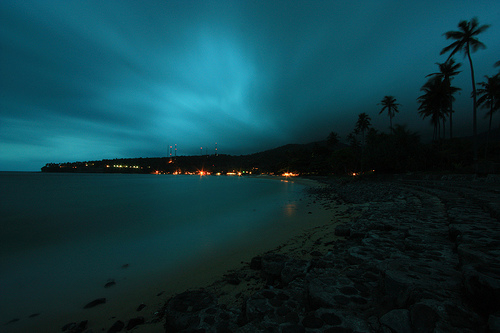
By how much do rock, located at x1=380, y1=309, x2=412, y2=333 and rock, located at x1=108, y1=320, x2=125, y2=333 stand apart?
383 centimetres

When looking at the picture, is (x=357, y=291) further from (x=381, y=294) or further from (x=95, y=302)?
(x=95, y=302)

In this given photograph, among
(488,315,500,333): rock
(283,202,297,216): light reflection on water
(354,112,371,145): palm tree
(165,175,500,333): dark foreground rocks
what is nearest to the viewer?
(488,315,500,333): rock

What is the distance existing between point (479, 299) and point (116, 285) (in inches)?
244

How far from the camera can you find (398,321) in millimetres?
1815

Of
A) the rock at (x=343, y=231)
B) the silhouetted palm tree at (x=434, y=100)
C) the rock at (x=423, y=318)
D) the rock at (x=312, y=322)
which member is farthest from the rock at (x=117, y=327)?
the silhouetted palm tree at (x=434, y=100)

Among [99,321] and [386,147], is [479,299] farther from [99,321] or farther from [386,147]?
[386,147]

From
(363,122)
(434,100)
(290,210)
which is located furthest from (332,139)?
(290,210)

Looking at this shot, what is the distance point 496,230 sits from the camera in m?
3.64

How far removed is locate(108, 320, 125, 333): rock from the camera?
3.28m

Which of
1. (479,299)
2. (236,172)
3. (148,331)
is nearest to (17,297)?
(148,331)

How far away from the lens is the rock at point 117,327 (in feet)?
10.8

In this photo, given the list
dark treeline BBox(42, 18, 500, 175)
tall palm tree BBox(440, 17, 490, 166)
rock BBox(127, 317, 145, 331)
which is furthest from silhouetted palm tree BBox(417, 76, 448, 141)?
rock BBox(127, 317, 145, 331)

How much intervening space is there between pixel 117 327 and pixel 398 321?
4.01 metres

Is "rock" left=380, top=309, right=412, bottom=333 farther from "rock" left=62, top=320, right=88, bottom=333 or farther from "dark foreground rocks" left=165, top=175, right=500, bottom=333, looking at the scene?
"rock" left=62, top=320, right=88, bottom=333
